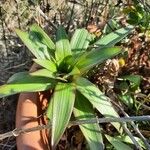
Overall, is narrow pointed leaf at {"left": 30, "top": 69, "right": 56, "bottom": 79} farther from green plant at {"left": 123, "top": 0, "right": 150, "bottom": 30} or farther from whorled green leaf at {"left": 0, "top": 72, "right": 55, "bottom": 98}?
green plant at {"left": 123, "top": 0, "right": 150, "bottom": 30}

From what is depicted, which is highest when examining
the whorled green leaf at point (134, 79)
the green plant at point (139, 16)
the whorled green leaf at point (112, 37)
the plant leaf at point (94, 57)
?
the green plant at point (139, 16)

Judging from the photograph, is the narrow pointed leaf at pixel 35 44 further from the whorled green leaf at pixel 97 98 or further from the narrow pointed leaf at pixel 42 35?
the whorled green leaf at pixel 97 98

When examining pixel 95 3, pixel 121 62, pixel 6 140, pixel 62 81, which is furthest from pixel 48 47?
pixel 95 3

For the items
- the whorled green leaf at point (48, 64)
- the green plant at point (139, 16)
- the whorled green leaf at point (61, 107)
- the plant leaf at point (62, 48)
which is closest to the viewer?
the whorled green leaf at point (61, 107)

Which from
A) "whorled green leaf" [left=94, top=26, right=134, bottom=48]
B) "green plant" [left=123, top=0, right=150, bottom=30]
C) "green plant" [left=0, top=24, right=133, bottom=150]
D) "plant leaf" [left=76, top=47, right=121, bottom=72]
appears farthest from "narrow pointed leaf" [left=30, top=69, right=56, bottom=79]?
"green plant" [left=123, top=0, right=150, bottom=30]

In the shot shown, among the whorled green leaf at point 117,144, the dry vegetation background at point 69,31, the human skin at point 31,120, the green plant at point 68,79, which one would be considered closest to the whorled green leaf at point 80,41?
the green plant at point 68,79

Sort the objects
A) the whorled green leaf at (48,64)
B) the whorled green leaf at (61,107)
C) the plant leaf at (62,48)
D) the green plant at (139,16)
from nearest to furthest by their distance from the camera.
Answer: the whorled green leaf at (61,107) < the whorled green leaf at (48,64) < the plant leaf at (62,48) < the green plant at (139,16)

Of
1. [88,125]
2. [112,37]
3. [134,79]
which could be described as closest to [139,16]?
[112,37]
